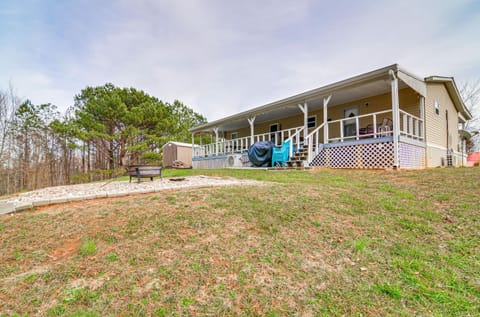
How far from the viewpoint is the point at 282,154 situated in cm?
1035

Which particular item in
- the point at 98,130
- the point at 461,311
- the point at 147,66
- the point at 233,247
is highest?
the point at 147,66

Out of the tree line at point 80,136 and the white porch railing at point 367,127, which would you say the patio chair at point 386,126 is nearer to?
the white porch railing at point 367,127

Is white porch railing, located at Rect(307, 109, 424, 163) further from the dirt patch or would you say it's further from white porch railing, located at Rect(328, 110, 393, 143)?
the dirt patch

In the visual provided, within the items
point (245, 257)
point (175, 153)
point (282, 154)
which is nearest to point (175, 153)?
point (175, 153)

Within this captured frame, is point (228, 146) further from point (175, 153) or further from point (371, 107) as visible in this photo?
point (371, 107)

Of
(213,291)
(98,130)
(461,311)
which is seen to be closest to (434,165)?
(461,311)

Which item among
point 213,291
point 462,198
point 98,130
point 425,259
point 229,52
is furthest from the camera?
point 98,130

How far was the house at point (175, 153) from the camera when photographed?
19.9 m

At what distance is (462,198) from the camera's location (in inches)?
161

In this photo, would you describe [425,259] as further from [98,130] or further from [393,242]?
[98,130]

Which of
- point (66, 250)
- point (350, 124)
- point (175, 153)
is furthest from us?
point (175, 153)

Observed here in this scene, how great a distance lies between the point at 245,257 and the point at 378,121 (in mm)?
10117

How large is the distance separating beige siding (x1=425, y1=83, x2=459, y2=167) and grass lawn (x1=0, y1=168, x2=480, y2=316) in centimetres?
723

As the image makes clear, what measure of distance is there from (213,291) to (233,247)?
2.19ft
